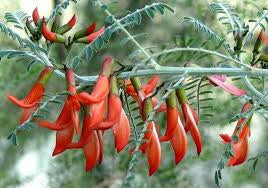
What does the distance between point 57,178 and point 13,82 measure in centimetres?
71

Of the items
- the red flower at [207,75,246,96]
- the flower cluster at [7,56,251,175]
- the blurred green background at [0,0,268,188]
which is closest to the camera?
the flower cluster at [7,56,251,175]

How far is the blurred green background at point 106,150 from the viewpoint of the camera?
14.5 ft

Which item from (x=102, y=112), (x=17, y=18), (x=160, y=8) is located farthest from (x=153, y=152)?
(x=17, y=18)

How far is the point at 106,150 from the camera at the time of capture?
464 cm

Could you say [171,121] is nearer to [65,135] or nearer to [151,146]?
[151,146]

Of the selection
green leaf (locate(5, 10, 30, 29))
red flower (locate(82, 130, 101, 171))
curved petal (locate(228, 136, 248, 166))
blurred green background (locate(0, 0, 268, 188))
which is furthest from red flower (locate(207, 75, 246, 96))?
blurred green background (locate(0, 0, 268, 188))

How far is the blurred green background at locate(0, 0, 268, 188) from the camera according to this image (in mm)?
4406

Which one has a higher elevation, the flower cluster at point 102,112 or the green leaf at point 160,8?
the green leaf at point 160,8

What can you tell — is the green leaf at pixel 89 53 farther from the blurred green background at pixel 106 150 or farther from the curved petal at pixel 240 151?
the blurred green background at pixel 106 150

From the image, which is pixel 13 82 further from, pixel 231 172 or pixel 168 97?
pixel 168 97

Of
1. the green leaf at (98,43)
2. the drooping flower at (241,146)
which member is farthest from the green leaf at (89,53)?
the drooping flower at (241,146)

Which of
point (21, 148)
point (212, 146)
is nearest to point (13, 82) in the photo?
point (21, 148)

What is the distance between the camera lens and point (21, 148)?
4777 mm

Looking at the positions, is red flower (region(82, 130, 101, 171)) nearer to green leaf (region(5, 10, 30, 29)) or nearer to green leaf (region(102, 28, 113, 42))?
green leaf (region(102, 28, 113, 42))
